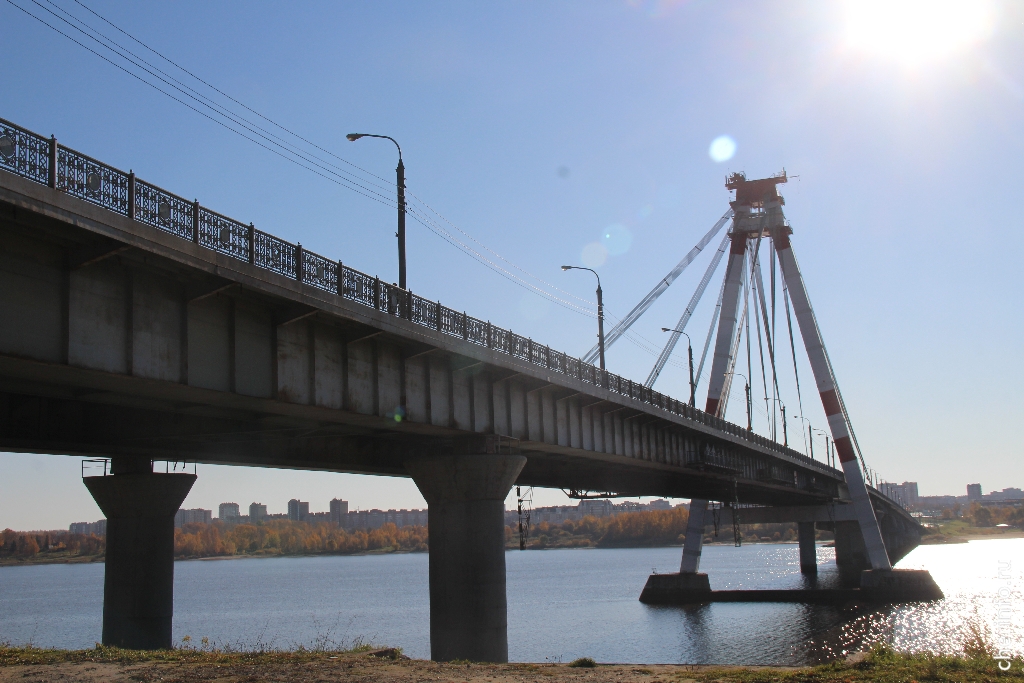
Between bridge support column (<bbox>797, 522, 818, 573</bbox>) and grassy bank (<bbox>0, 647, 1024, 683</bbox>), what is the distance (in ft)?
296

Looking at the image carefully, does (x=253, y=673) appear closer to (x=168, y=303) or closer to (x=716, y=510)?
(x=168, y=303)

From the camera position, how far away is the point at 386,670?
19281 mm

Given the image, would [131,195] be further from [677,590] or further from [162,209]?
[677,590]

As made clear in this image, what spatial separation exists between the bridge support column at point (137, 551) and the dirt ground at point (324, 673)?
48.5ft

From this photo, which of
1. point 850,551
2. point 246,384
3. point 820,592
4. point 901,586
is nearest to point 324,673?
point 246,384

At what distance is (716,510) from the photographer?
250ft

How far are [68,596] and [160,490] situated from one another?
3279 inches

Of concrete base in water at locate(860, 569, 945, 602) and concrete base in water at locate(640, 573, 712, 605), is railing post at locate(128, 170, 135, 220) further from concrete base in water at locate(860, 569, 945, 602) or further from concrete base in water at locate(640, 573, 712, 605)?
concrete base in water at locate(860, 569, 945, 602)

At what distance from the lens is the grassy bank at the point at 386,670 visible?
17875mm

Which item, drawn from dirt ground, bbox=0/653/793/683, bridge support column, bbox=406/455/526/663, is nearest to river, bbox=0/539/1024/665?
bridge support column, bbox=406/455/526/663

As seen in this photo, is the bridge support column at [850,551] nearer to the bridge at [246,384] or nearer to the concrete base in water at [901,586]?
the concrete base in water at [901,586]

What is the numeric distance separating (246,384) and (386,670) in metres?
6.55

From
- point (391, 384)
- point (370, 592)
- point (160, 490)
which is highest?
point (391, 384)

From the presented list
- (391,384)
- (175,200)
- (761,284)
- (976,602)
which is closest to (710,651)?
(391,384)
